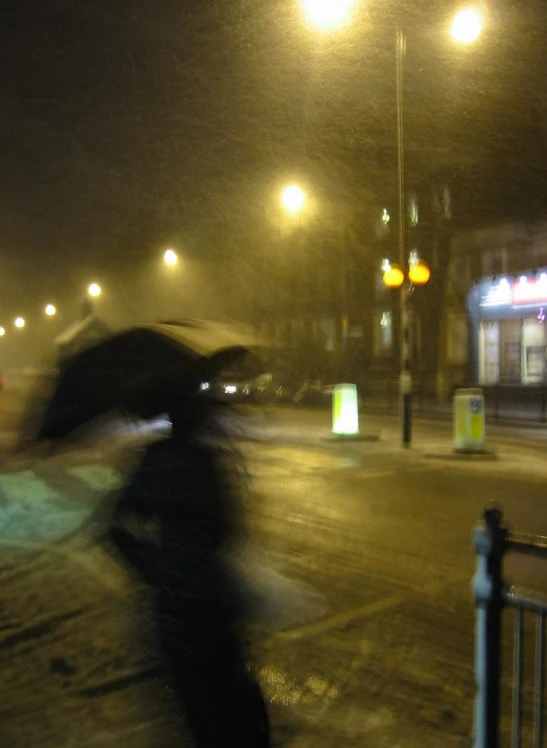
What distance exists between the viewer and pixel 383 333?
44562mm

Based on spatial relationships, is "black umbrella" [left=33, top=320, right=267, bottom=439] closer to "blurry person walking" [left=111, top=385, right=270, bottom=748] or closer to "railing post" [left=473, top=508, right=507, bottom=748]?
"blurry person walking" [left=111, top=385, right=270, bottom=748]

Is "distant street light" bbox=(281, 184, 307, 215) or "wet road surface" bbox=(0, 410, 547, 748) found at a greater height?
"distant street light" bbox=(281, 184, 307, 215)

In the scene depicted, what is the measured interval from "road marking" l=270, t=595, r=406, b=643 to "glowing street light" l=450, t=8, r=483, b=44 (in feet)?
34.2

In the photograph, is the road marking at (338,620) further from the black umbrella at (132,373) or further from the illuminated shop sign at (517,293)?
the illuminated shop sign at (517,293)

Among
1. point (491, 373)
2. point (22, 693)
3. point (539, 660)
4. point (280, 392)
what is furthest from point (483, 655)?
point (491, 373)

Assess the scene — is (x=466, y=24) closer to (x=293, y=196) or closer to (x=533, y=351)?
(x=293, y=196)

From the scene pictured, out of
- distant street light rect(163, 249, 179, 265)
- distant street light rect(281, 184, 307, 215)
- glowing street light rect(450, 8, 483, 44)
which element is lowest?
distant street light rect(163, 249, 179, 265)

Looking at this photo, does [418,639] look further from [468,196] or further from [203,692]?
[468,196]

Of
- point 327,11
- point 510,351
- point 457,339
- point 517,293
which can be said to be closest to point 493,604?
point 327,11

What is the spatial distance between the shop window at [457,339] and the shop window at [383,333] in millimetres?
6174

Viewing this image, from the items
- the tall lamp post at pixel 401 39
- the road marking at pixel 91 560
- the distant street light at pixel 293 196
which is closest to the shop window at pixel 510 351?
the distant street light at pixel 293 196

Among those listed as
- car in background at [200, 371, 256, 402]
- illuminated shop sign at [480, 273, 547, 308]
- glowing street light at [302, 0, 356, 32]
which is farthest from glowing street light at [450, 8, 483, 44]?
illuminated shop sign at [480, 273, 547, 308]

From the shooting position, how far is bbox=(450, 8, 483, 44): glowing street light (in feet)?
43.0

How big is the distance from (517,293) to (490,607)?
3065cm
